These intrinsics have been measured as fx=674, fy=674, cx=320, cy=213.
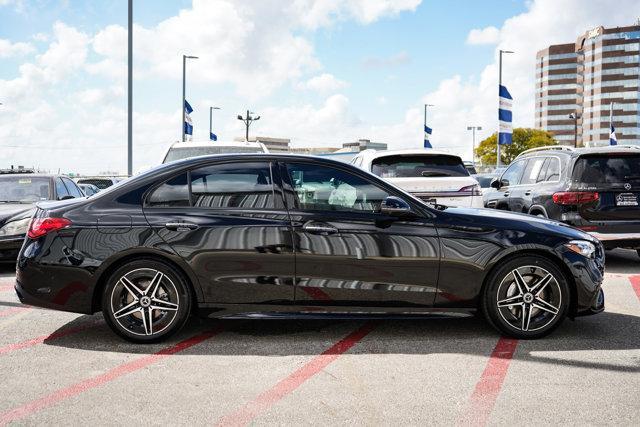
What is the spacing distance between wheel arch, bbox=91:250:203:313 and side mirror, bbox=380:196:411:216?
1.57 meters

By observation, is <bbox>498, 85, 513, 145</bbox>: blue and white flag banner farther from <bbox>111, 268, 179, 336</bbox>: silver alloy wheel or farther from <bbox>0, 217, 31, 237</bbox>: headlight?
<bbox>111, 268, 179, 336</bbox>: silver alloy wheel

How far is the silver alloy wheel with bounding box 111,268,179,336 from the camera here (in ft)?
17.1

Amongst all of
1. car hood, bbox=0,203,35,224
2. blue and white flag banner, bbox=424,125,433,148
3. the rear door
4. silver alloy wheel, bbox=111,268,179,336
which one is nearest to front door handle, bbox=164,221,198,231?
silver alloy wheel, bbox=111,268,179,336

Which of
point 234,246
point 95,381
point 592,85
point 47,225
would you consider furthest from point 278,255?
point 592,85

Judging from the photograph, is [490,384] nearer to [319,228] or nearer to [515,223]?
[515,223]

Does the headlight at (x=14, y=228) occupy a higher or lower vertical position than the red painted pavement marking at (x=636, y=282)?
higher

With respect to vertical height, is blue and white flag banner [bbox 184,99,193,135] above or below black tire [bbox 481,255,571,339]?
above

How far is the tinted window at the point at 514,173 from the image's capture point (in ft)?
36.2

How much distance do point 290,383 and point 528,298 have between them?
7.08ft

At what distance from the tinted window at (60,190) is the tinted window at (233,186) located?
6.09m

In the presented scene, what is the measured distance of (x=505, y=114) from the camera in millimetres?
26656

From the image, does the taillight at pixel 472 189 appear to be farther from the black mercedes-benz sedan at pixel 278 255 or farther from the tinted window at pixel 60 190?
the tinted window at pixel 60 190

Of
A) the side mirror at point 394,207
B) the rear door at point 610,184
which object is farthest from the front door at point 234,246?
the rear door at point 610,184

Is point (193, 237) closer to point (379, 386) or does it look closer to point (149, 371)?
point (149, 371)
